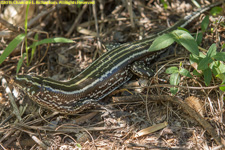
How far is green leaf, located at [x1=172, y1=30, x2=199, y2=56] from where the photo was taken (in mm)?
3391

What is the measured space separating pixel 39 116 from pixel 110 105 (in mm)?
1486

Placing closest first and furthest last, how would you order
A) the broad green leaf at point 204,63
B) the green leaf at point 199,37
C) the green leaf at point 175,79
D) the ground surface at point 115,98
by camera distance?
the broad green leaf at point 204,63 < the ground surface at point 115,98 < the green leaf at point 175,79 < the green leaf at point 199,37

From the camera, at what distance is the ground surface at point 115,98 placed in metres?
3.76

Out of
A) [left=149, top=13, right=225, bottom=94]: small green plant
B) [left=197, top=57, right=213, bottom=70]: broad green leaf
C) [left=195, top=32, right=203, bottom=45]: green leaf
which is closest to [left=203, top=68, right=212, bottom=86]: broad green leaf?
[left=149, top=13, right=225, bottom=94]: small green plant

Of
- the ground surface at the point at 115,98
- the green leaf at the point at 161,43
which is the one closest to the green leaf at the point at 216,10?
the ground surface at the point at 115,98

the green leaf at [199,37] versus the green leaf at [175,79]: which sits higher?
the green leaf at [199,37]

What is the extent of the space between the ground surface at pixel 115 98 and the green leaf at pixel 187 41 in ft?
2.26

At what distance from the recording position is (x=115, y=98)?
4.33 metres

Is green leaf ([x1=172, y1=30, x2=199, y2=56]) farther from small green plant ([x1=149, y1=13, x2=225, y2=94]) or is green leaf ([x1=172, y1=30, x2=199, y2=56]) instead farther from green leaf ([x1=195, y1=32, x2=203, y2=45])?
green leaf ([x1=195, y1=32, x2=203, y2=45])

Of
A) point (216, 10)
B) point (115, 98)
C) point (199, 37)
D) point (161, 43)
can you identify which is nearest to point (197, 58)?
point (199, 37)

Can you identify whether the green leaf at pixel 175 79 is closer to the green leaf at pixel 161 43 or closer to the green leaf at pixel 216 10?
the green leaf at pixel 161 43

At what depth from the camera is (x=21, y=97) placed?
493 cm

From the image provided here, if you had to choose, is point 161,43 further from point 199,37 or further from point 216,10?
point 216,10

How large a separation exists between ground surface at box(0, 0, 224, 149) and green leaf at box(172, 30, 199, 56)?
2.26ft
